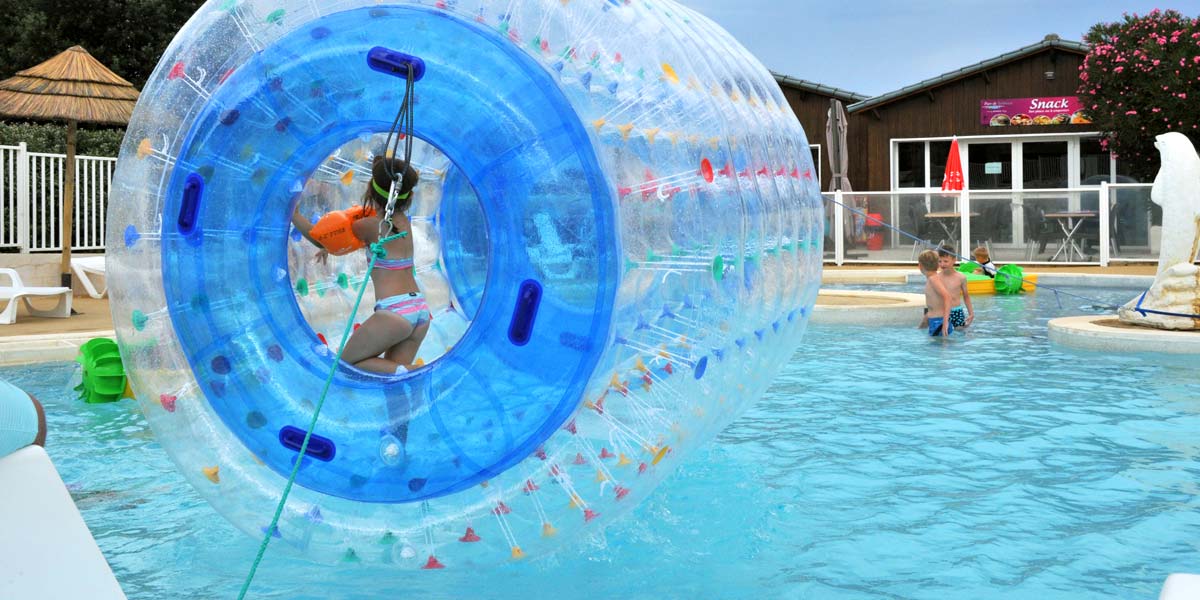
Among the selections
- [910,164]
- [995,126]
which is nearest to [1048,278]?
[995,126]

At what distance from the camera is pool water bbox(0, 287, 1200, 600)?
13.1ft

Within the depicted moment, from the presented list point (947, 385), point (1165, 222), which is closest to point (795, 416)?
point (947, 385)

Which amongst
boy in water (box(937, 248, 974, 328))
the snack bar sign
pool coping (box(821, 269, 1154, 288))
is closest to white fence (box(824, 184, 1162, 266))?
pool coping (box(821, 269, 1154, 288))

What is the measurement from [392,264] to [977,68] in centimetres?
2319

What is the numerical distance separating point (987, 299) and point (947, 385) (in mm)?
7089

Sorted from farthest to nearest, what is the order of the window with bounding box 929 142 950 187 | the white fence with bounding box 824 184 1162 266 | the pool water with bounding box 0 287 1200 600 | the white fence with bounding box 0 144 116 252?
1. the window with bounding box 929 142 950 187
2. the white fence with bounding box 824 184 1162 266
3. the white fence with bounding box 0 144 116 252
4. the pool water with bounding box 0 287 1200 600

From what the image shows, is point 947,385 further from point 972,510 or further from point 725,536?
point 725,536

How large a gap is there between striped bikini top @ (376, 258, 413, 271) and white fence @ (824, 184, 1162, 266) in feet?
48.1

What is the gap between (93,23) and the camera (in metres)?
27.9

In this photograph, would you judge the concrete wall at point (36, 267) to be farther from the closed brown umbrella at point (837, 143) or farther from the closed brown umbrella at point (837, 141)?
the closed brown umbrella at point (837, 141)

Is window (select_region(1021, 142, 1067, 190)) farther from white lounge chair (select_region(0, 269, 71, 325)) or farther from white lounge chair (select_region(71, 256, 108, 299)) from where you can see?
white lounge chair (select_region(0, 269, 71, 325))

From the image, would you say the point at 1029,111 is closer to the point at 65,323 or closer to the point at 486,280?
the point at 65,323

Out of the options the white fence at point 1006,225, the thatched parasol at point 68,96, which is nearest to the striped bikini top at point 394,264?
the thatched parasol at point 68,96

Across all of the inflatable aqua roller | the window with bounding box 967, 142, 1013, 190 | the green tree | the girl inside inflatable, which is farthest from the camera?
the green tree
